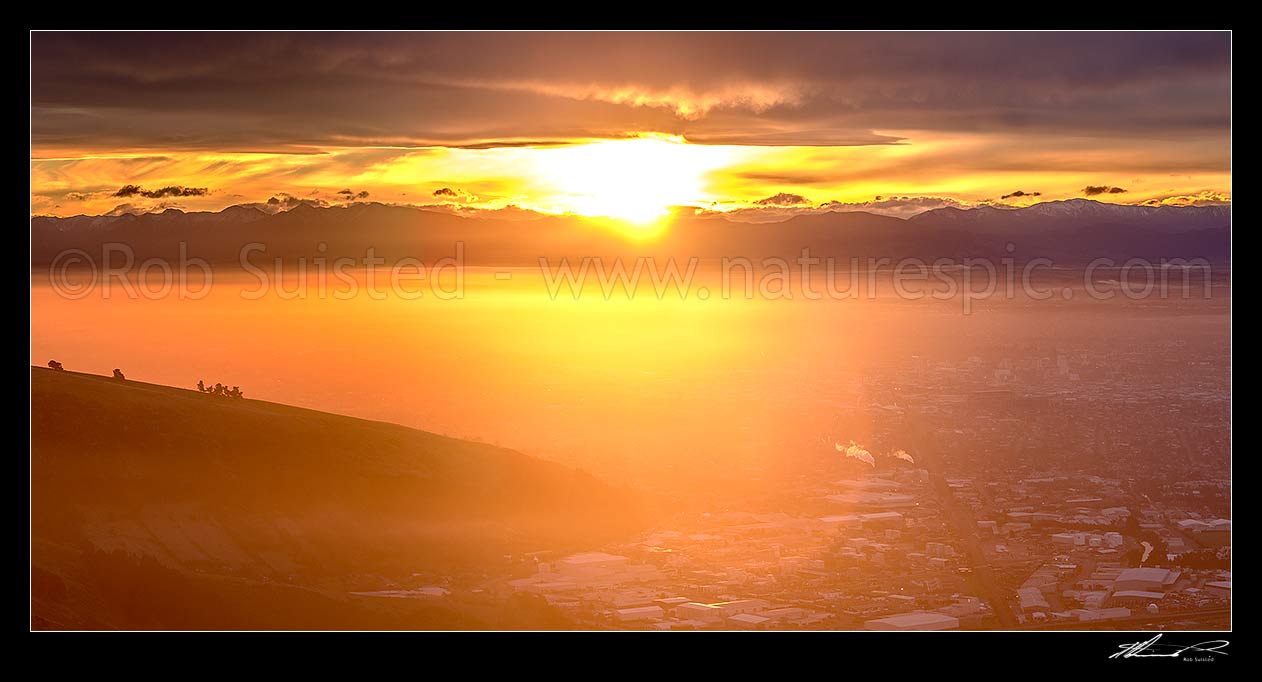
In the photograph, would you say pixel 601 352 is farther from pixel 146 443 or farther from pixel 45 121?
pixel 45 121

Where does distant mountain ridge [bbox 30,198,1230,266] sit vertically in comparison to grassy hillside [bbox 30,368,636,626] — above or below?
above

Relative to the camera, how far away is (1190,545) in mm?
9750

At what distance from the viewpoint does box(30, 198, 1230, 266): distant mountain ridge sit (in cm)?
924

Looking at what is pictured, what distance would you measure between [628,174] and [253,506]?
14.0 ft

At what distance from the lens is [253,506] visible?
9008 mm
